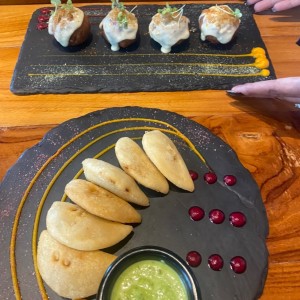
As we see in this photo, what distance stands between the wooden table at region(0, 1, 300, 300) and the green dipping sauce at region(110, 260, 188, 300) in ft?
1.26

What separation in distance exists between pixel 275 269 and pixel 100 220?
1.95 ft

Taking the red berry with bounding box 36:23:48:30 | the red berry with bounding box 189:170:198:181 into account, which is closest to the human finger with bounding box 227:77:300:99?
the red berry with bounding box 189:170:198:181

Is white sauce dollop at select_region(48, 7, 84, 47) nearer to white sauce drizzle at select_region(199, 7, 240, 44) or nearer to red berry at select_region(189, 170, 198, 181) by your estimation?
white sauce drizzle at select_region(199, 7, 240, 44)

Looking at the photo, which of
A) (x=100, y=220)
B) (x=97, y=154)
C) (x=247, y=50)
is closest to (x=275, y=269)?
(x=100, y=220)

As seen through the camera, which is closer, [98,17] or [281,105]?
[281,105]

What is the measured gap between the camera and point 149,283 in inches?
41.4

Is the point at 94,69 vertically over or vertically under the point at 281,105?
over

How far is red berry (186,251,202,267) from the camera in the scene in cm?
123

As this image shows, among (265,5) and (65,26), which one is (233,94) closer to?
(265,5)

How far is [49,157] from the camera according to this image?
1459 mm

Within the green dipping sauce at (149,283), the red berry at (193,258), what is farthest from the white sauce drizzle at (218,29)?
the green dipping sauce at (149,283)

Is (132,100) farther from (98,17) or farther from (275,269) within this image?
(275,269)

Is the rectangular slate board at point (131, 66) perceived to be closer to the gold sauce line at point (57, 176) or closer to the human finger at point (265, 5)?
the human finger at point (265, 5)

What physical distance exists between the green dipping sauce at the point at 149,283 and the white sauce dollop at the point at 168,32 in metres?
1.16
